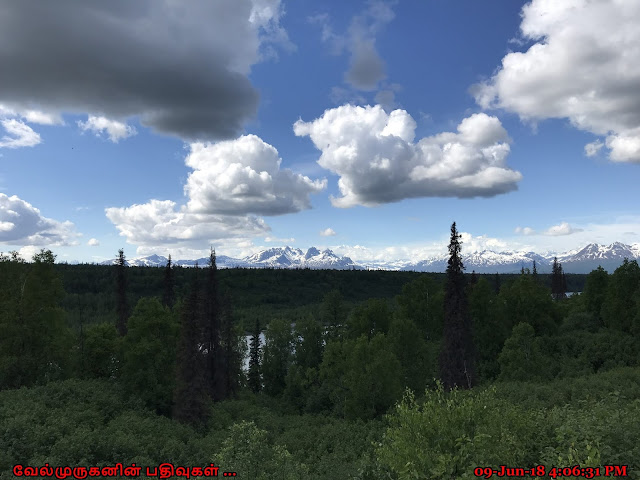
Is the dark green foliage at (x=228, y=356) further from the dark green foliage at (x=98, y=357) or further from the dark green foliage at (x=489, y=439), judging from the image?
the dark green foliage at (x=489, y=439)

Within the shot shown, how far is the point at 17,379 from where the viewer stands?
43656 millimetres

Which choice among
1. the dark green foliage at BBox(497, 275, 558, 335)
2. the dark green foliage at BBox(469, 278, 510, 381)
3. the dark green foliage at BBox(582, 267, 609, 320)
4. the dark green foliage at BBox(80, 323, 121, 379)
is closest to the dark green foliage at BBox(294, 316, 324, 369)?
the dark green foliage at BBox(469, 278, 510, 381)

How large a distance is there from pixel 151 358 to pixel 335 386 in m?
25.8

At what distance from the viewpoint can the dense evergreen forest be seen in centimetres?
1633

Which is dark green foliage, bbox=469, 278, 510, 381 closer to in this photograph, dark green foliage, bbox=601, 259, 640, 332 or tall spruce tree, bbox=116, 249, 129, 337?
dark green foliage, bbox=601, 259, 640, 332

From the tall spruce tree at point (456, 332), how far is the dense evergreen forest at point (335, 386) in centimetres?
23

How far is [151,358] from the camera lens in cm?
4619

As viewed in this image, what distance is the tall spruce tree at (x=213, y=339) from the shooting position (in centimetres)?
5747

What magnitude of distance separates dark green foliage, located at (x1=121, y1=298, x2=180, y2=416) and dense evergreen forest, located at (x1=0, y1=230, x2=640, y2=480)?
221 mm

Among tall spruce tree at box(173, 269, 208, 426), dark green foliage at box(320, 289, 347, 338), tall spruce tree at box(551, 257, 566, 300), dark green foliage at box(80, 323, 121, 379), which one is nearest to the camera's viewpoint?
tall spruce tree at box(173, 269, 208, 426)

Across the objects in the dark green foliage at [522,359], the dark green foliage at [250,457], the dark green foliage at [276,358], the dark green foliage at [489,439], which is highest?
the dark green foliage at [489,439]

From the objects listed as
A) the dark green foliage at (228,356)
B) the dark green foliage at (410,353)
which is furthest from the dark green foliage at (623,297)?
the dark green foliage at (228,356)

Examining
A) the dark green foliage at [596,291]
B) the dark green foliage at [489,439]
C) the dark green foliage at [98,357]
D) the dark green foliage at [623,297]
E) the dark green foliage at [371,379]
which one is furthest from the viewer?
the dark green foliage at [596,291]

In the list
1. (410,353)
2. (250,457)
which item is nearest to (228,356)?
(410,353)
